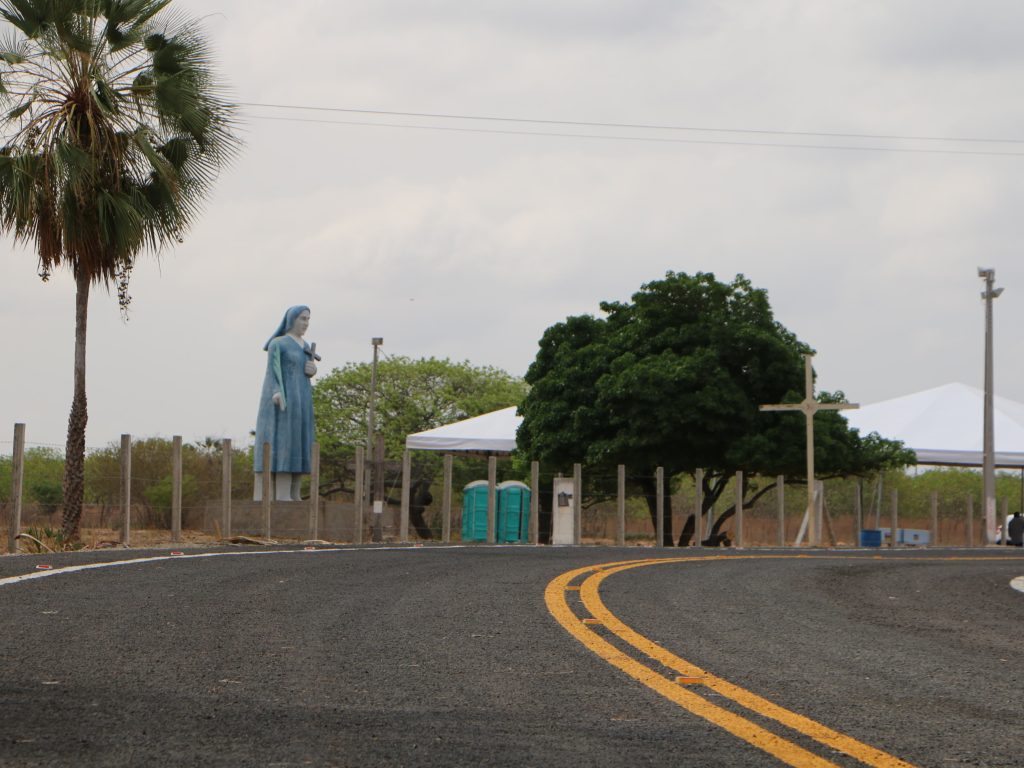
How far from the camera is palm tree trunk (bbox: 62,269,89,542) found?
2088 cm

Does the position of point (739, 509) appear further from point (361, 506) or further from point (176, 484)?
point (176, 484)

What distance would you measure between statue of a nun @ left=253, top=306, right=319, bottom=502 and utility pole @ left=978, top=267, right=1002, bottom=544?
18.0m

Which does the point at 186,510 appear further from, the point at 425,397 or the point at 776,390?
the point at 425,397

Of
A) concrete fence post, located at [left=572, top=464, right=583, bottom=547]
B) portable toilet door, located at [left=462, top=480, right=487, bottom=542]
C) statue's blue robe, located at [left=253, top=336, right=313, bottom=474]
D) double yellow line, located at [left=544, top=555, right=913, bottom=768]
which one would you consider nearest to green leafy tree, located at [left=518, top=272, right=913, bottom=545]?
concrete fence post, located at [left=572, top=464, right=583, bottom=547]

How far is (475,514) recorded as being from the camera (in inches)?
1192

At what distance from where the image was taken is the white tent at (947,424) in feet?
125

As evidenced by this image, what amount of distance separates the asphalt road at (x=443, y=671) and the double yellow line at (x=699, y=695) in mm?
70

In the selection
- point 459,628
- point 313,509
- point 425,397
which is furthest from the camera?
point 425,397

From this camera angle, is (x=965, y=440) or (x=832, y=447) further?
(x=965, y=440)

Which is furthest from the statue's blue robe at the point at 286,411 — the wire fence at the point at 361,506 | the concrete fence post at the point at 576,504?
the concrete fence post at the point at 576,504

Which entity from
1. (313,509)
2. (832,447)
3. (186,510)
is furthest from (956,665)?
(832,447)

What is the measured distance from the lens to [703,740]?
4.66 metres

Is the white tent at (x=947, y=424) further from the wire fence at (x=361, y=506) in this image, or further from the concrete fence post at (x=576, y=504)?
the concrete fence post at (x=576, y=504)

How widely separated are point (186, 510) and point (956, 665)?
2288cm
